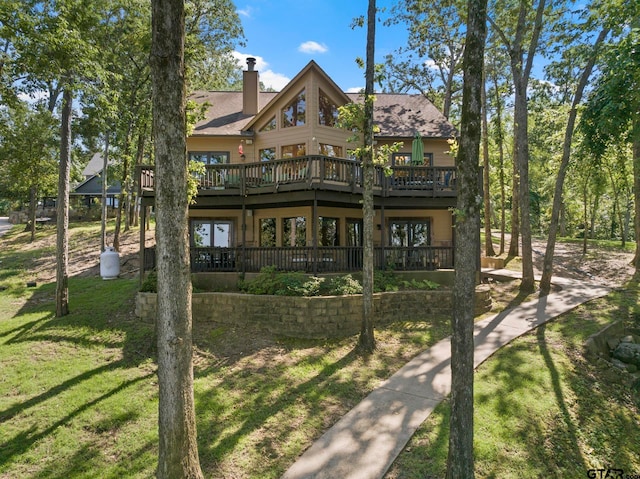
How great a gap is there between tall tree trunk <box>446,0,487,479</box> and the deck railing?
8288 mm

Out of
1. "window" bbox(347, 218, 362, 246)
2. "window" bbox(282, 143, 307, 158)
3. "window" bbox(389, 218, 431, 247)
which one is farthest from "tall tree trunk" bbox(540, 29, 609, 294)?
"window" bbox(282, 143, 307, 158)

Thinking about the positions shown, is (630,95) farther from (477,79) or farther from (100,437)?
(100,437)

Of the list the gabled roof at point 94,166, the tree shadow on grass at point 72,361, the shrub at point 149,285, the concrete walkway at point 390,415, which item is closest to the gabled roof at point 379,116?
the shrub at point 149,285

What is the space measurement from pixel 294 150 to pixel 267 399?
11751 millimetres

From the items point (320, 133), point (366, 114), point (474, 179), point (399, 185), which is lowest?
point (474, 179)

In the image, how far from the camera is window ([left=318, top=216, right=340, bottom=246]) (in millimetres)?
15875

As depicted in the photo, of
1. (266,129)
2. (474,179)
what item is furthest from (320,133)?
(474,179)

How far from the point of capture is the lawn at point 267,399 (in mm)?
5773

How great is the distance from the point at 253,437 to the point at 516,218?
1890 cm

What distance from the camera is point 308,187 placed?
12422 mm

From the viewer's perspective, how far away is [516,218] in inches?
779

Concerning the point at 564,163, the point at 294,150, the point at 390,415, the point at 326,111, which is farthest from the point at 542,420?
the point at 326,111

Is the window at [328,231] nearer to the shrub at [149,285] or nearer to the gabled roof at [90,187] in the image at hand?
the shrub at [149,285]

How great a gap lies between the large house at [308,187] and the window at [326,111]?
0.15 ft
